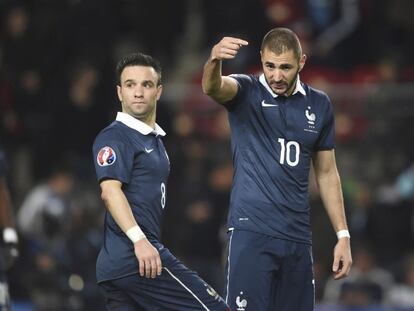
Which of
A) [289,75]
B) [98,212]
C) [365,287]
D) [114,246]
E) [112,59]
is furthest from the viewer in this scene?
[112,59]

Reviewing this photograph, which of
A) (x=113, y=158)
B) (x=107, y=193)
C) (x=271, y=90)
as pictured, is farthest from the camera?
(x=271, y=90)

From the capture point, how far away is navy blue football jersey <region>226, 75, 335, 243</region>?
7.86 meters

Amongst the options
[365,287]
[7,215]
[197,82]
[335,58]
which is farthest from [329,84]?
[7,215]

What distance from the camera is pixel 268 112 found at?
314 inches

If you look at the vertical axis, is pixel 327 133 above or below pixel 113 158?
above

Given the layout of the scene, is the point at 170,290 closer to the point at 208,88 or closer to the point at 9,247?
the point at 208,88

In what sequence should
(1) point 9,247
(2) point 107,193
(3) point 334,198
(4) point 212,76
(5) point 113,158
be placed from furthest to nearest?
(1) point 9,247, (3) point 334,198, (4) point 212,76, (5) point 113,158, (2) point 107,193

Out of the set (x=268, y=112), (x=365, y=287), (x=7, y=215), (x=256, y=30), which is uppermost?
(x=256, y=30)

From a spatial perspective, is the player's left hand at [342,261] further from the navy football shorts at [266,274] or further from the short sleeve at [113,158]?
the short sleeve at [113,158]

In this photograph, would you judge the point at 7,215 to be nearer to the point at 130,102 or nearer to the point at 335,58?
the point at 130,102

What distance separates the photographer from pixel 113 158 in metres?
7.10

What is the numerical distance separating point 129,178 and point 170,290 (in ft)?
2.31

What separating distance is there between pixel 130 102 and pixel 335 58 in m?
8.87

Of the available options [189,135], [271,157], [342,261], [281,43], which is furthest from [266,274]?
[189,135]
